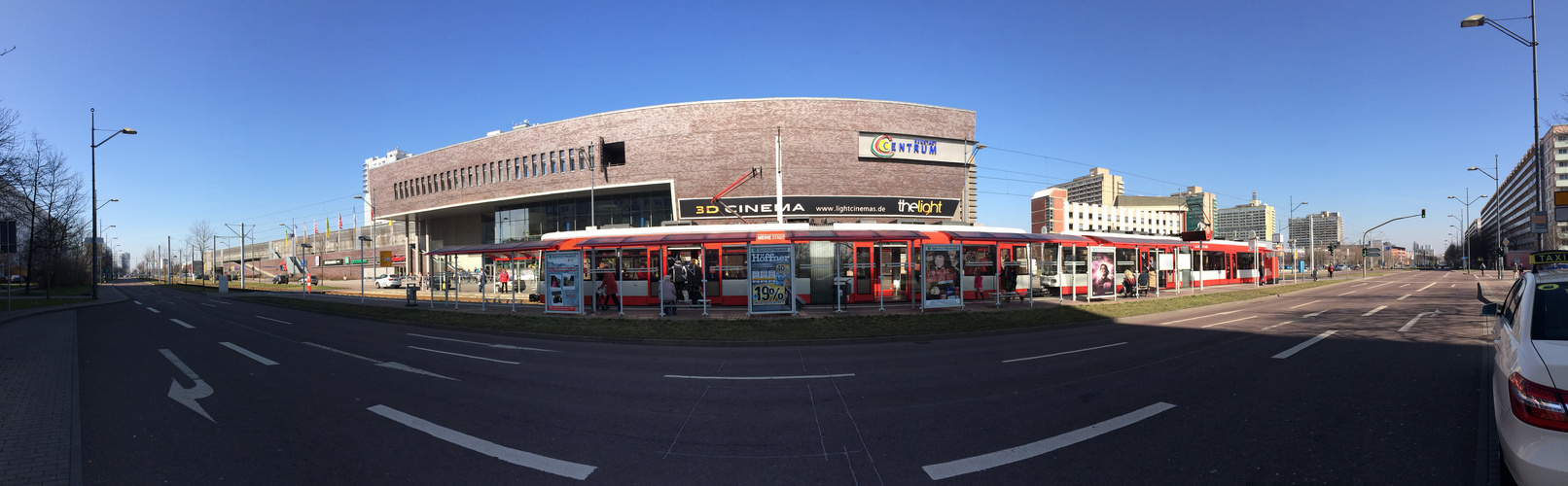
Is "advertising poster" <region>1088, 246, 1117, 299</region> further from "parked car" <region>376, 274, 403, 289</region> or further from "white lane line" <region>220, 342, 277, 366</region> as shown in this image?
"parked car" <region>376, 274, 403, 289</region>

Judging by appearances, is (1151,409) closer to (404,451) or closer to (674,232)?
(404,451)

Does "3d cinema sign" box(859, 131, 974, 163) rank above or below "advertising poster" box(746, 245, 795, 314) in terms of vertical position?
above

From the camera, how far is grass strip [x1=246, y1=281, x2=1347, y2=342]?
45.5 feet

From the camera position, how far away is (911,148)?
117 ft

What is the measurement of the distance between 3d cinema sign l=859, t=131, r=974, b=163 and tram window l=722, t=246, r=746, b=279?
53.2ft

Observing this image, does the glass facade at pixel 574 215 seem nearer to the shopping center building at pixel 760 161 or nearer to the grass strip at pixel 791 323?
the shopping center building at pixel 760 161

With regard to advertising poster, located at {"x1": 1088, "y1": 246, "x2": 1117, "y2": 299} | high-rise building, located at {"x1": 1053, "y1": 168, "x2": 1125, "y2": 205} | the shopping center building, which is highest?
high-rise building, located at {"x1": 1053, "y1": 168, "x2": 1125, "y2": 205}

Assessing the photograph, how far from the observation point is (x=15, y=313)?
2150 centimetres

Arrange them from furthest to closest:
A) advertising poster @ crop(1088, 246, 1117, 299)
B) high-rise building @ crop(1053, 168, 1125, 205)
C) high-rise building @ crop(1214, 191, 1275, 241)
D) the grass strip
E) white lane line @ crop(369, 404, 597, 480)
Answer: high-rise building @ crop(1053, 168, 1125, 205) < high-rise building @ crop(1214, 191, 1275, 241) < advertising poster @ crop(1088, 246, 1117, 299) < the grass strip < white lane line @ crop(369, 404, 597, 480)

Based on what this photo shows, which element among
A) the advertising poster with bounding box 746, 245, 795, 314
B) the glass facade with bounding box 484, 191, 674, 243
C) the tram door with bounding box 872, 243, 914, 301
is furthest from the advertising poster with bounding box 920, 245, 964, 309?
the glass facade with bounding box 484, 191, 674, 243

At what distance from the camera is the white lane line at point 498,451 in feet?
15.6

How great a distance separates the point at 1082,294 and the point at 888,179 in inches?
531

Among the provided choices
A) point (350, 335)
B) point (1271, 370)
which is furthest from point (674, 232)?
point (1271, 370)

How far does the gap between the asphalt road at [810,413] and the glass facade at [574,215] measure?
27.0 meters
